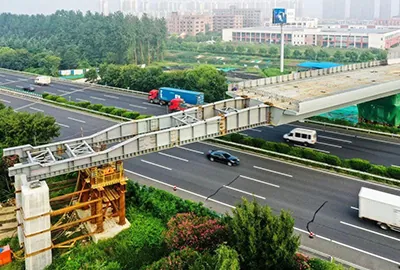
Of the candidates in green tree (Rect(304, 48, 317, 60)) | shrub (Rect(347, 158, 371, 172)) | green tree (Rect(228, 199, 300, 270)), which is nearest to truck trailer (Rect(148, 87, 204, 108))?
shrub (Rect(347, 158, 371, 172))

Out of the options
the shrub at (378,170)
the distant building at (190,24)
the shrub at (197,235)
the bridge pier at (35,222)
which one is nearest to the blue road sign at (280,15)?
the shrub at (378,170)

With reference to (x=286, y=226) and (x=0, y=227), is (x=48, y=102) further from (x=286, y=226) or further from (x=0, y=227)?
(x=286, y=226)

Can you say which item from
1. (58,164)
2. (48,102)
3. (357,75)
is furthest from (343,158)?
(48,102)

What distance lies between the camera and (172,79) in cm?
5534

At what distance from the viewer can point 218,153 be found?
29.2m

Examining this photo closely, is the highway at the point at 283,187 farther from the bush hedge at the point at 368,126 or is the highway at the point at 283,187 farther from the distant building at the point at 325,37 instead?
the distant building at the point at 325,37

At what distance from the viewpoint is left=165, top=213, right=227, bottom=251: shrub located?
55.6ft

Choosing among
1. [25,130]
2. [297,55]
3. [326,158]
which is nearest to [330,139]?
[326,158]

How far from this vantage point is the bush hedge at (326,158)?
25969 millimetres

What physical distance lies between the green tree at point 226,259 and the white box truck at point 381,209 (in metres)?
9.54

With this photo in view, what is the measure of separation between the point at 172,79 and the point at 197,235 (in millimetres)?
40154

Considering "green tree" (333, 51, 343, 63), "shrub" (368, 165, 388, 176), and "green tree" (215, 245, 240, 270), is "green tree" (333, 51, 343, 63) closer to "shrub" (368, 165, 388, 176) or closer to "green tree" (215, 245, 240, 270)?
"shrub" (368, 165, 388, 176)

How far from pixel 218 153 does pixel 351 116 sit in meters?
22.1

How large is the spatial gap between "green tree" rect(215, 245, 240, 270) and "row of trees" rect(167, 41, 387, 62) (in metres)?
93.3
